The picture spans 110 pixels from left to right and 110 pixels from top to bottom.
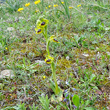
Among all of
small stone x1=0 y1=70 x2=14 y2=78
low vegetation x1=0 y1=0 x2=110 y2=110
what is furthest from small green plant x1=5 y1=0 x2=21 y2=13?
small stone x1=0 y1=70 x2=14 y2=78

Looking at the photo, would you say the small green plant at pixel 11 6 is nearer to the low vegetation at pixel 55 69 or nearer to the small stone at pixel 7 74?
the low vegetation at pixel 55 69

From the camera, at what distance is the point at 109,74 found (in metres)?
1.62

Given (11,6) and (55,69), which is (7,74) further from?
(11,6)

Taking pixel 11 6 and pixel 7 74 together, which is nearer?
pixel 7 74

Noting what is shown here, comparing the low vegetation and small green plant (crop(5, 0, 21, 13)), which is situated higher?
small green plant (crop(5, 0, 21, 13))

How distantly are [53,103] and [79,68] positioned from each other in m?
0.60

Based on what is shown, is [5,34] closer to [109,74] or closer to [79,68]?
[79,68]

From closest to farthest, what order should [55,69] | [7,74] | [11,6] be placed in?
[7,74] → [55,69] → [11,6]

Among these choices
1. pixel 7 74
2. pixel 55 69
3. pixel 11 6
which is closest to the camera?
pixel 7 74

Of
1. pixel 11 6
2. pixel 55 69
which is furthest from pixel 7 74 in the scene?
pixel 11 6

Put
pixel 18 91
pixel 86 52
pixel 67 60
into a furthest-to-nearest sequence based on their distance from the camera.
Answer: pixel 86 52 → pixel 67 60 → pixel 18 91

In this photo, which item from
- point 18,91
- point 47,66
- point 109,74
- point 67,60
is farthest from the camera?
point 67,60

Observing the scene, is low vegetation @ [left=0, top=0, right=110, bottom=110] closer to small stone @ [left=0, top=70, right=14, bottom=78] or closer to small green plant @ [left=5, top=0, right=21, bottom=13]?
small stone @ [left=0, top=70, right=14, bottom=78]

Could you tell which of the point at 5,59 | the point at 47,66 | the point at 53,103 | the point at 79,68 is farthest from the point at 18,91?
the point at 79,68
